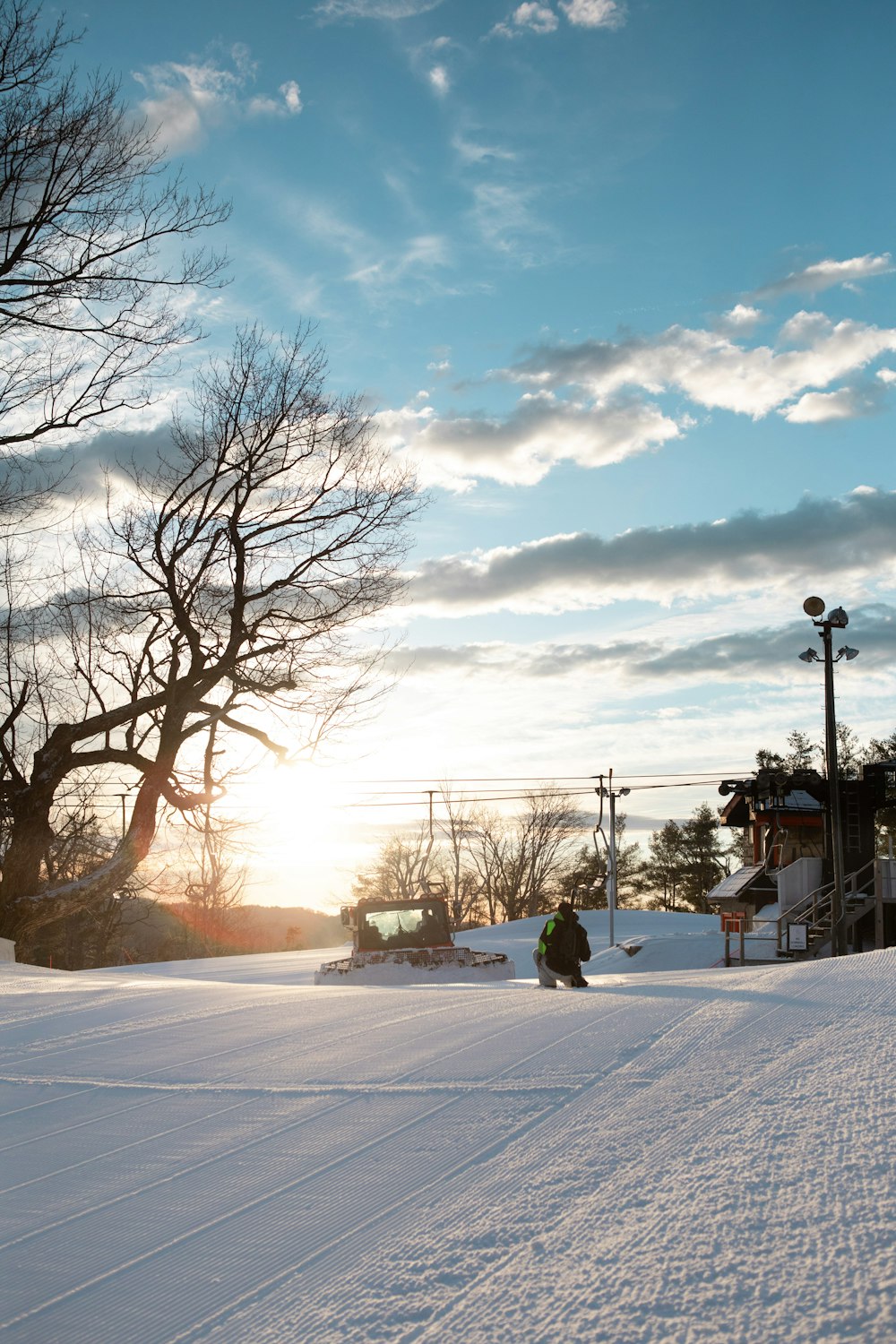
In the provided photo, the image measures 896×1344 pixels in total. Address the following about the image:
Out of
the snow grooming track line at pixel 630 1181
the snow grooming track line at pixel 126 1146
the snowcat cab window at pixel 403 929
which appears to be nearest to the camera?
the snow grooming track line at pixel 630 1181

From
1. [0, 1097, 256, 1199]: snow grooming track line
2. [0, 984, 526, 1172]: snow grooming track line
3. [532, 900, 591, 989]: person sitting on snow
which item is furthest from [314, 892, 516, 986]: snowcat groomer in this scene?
[0, 1097, 256, 1199]: snow grooming track line

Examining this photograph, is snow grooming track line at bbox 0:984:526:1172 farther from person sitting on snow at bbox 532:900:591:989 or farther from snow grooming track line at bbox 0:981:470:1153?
person sitting on snow at bbox 532:900:591:989

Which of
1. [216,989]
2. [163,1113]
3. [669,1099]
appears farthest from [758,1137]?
[216,989]

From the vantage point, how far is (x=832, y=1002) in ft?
32.1

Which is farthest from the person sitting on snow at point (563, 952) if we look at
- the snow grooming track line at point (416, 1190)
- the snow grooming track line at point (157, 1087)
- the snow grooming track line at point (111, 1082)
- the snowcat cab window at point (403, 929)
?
the snow grooming track line at point (416, 1190)

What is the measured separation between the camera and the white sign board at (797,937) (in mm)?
27700

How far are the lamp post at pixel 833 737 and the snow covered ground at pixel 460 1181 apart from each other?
18.7 m

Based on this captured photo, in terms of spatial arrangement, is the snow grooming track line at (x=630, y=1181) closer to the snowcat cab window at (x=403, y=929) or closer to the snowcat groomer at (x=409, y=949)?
the snowcat groomer at (x=409, y=949)

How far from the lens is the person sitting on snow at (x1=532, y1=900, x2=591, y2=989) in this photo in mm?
15102

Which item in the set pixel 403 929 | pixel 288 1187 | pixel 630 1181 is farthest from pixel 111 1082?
pixel 403 929

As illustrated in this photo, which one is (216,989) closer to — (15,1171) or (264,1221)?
(15,1171)

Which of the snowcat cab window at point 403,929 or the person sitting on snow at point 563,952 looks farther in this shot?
the snowcat cab window at point 403,929

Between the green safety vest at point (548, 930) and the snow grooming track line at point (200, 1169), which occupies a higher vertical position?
the green safety vest at point (548, 930)

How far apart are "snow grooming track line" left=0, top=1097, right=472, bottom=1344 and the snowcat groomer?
12.2 meters
